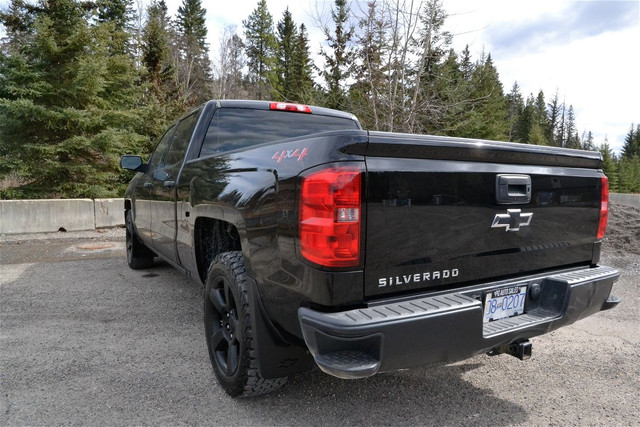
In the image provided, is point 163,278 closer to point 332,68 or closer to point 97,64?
point 97,64

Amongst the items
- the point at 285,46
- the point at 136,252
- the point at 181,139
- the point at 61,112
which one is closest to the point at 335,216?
the point at 181,139

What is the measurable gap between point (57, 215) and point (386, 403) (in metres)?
9.30

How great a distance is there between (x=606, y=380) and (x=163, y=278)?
4.89m

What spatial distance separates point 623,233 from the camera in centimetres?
758

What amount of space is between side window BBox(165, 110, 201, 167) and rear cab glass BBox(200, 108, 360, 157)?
0.27 meters

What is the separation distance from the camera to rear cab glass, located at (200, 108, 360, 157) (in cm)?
357

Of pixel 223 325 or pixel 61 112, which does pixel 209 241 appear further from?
pixel 61 112

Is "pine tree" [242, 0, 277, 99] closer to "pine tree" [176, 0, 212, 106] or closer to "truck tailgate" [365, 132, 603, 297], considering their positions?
"pine tree" [176, 0, 212, 106]

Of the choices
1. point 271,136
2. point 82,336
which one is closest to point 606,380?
point 271,136

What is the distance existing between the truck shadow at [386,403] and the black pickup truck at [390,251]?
0.65ft

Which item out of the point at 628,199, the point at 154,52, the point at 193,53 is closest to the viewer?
the point at 628,199

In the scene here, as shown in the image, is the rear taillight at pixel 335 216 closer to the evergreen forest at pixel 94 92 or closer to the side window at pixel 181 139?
the side window at pixel 181 139

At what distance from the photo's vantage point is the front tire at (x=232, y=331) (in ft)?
7.42

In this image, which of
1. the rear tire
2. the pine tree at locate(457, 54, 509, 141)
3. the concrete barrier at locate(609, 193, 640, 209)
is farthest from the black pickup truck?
the concrete barrier at locate(609, 193, 640, 209)
